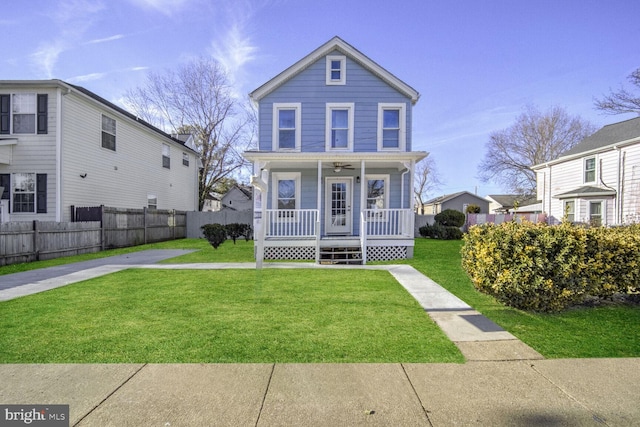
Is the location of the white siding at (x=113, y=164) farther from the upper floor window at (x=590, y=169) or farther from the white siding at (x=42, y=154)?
the upper floor window at (x=590, y=169)

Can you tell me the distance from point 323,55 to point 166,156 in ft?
41.7

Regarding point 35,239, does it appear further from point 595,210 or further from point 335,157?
point 595,210

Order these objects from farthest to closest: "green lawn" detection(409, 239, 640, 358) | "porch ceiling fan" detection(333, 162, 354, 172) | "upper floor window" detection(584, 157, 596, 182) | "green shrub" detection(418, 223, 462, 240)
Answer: "green shrub" detection(418, 223, 462, 240), "upper floor window" detection(584, 157, 596, 182), "porch ceiling fan" detection(333, 162, 354, 172), "green lawn" detection(409, 239, 640, 358)

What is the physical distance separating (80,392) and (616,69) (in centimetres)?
2474

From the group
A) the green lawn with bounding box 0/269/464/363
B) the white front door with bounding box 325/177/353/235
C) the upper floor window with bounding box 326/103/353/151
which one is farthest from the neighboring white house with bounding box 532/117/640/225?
the green lawn with bounding box 0/269/464/363

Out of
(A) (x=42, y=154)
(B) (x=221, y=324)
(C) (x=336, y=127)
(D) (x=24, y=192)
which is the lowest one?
(B) (x=221, y=324)

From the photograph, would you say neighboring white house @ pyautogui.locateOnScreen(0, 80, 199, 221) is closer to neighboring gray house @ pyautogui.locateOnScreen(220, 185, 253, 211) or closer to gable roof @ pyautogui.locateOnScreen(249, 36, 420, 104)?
gable roof @ pyautogui.locateOnScreen(249, 36, 420, 104)

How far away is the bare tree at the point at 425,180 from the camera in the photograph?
4792 centimetres

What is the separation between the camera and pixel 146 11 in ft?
33.8

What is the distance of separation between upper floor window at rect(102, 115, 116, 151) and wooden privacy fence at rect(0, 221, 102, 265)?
4189 mm

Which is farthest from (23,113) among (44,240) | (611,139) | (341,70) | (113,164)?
(611,139)

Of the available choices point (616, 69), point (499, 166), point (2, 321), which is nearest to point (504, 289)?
point (2, 321)

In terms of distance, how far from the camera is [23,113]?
39.2 ft

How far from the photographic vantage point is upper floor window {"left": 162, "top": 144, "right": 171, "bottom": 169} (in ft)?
63.6
